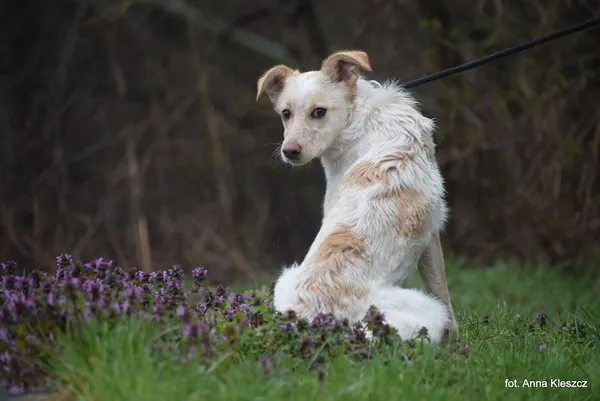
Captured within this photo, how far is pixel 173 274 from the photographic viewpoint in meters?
5.95

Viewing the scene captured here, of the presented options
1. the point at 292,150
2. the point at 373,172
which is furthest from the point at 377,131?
the point at 292,150

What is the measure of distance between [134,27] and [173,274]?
Result: 9670 millimetres

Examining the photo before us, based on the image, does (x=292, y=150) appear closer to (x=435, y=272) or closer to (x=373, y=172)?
(x=373, y=172)

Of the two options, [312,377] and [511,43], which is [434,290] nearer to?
[312,377]

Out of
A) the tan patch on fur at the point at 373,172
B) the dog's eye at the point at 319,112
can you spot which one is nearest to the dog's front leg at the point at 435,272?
the tan patch on fur at the point at 373,172

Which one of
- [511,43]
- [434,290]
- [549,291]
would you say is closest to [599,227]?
[549,291]

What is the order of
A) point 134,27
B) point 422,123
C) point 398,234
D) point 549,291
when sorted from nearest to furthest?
1. point 398,234
2. point 422,123
3. point 549,291
4. point 134,27

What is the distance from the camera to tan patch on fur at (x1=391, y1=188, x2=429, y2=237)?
17.6 feet

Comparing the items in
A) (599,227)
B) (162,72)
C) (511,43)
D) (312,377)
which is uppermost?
(162,72)

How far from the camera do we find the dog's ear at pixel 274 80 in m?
6.43

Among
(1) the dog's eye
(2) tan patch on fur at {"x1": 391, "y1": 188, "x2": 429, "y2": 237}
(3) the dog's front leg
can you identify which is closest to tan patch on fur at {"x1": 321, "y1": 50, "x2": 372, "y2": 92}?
(1) the dog's eye

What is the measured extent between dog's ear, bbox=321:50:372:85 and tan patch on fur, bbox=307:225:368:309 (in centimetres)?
132

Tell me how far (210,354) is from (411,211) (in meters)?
1.53

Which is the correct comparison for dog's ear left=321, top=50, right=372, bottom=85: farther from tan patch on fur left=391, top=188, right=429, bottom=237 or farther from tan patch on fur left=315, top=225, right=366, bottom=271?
tan patch on fur left=315, top=225, right=366, bottom=271
